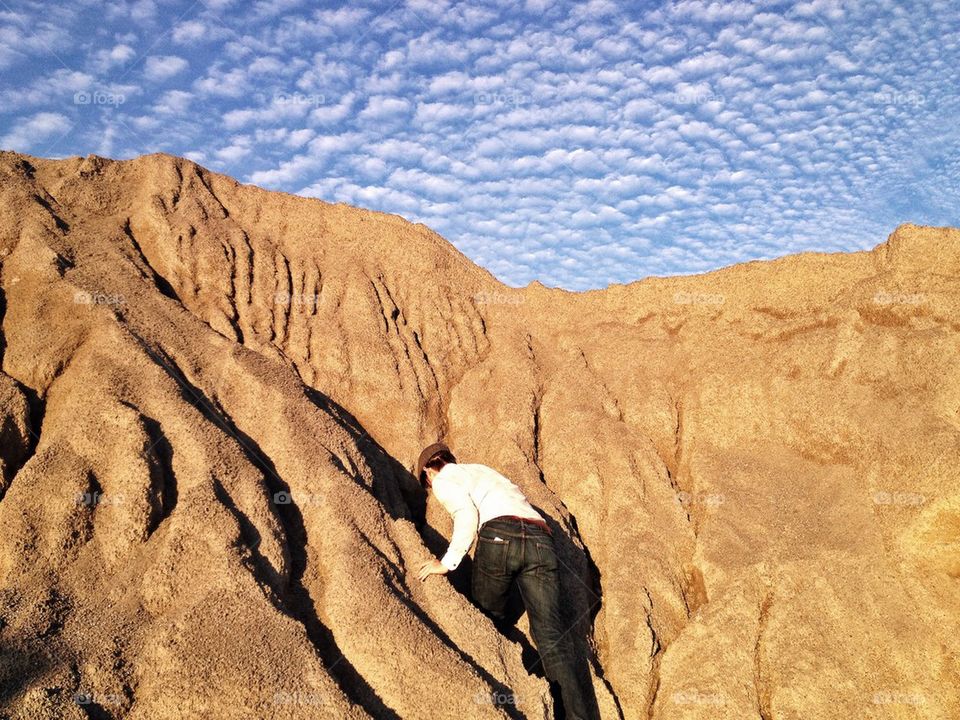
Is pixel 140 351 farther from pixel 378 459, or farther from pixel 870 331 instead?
pixel 870 331

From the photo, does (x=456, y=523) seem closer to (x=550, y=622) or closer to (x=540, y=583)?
(x=540, y=583)

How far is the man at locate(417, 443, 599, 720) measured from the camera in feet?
22.2

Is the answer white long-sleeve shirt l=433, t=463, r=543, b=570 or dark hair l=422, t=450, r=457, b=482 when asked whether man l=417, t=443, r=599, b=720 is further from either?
dark hair l=422, t=450, r=457, b=482

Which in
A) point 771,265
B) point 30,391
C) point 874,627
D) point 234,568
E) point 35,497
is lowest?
point 874,627

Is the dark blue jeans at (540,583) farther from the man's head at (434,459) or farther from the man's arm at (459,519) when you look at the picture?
the man's head at (434,459)

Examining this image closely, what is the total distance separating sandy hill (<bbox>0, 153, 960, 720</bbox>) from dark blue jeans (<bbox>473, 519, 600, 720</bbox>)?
0.37 meters

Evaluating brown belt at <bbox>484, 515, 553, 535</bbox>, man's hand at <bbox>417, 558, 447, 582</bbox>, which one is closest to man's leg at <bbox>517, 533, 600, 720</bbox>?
brown belt at <bbox>484, 515, 553, 535</bbox>

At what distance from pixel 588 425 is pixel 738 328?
3.83m

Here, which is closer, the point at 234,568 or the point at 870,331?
the point at 234,568

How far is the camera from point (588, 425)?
Result: 39.1 ft

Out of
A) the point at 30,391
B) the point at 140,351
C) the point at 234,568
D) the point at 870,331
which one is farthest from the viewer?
the point at 870,331

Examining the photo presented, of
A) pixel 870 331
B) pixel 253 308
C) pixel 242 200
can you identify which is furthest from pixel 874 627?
pixel 242 200

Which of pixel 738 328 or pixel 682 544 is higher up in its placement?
pixel 738 328

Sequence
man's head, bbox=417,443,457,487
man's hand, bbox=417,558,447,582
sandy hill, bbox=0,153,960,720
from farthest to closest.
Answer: man's head, bbox=417,443,457,487
man's hand, bbox=417,558,447,582
sandy hill, bbox=0,153,960,720
